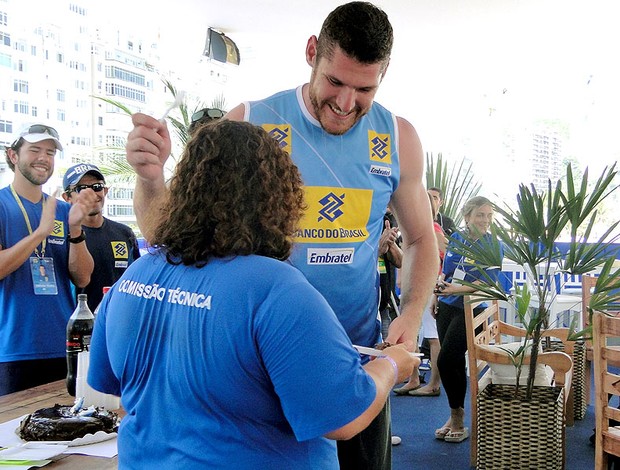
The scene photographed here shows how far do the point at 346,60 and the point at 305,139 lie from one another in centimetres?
19

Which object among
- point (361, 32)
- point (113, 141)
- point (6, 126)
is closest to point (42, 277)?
point (361, 32)

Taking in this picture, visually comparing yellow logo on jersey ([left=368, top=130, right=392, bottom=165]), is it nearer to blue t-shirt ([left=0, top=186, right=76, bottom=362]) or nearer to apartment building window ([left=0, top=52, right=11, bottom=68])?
blue t-shirt ([left=0, top=186, right=76, bottom=362])

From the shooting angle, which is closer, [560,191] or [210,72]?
[560,191]

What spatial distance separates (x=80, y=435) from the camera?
1.36m

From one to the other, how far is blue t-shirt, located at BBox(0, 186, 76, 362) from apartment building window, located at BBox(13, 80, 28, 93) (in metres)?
2.22

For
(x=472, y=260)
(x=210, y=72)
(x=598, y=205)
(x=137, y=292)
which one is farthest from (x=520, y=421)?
(x=210, y=72)

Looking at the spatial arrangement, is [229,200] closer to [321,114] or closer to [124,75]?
[321,114]

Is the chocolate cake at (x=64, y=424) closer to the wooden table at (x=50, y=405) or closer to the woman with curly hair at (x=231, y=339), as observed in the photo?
the wooden table at (x=50, y=405)

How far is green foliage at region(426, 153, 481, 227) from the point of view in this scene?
7.86m

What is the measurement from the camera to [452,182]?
8.01 meters

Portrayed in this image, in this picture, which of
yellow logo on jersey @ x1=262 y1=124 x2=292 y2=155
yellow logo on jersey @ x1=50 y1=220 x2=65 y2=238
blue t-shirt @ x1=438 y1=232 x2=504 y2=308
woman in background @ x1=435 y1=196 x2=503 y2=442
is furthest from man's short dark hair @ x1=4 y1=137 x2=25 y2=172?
blue t-shirt @ x1=438 y1=232 x2=504 y2=308

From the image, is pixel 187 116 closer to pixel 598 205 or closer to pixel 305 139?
pixel 598 205

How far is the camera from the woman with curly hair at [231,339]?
0.91m

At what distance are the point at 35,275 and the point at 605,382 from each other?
2.21 meters
